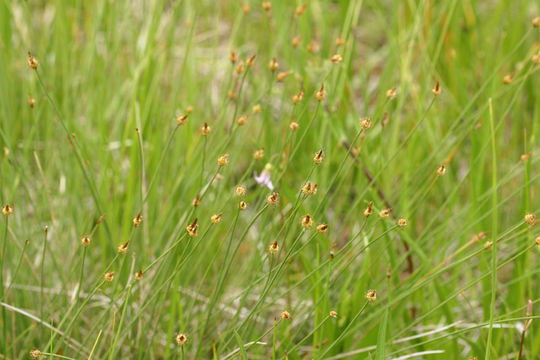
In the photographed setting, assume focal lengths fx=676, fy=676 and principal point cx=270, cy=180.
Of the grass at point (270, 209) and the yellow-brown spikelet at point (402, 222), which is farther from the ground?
the grass at point (270, 209)

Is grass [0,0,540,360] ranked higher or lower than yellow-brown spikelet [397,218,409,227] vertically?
higher

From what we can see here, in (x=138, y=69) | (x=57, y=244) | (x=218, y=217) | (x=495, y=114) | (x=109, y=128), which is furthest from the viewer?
(x=109, y=128)

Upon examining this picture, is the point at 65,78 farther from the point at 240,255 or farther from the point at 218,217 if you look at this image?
the point at 218,217

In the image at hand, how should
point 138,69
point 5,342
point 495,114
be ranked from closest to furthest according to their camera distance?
point 5,342, point 138,69, point 495,114

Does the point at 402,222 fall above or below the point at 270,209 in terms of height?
below

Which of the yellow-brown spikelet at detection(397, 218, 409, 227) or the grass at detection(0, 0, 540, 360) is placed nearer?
the yellow-brown spikelet at detection(397, 218, 409, 227)

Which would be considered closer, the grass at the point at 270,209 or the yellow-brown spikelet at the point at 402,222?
the yellow-brown spikelet at the point at 402,222

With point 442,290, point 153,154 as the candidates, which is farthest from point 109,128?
point 442,290

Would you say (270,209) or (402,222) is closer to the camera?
(402,222)
